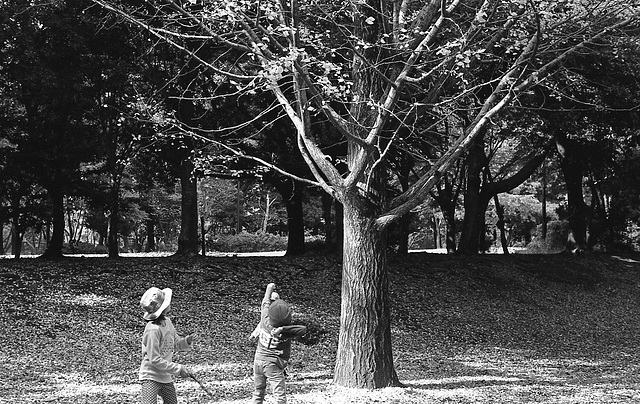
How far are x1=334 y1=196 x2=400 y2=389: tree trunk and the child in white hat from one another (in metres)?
3.25

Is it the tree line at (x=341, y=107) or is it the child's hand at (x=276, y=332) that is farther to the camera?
the tree line at (x=341, y=107)

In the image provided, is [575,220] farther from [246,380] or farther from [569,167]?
[246,380]

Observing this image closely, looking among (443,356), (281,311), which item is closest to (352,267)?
(281,311)

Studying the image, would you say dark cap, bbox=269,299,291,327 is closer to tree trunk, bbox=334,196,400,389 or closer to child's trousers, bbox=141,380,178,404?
child's trousers, bbox=141,380,178,404

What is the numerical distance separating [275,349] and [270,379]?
29cm

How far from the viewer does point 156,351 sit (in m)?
5.18

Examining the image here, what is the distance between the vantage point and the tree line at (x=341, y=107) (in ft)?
26.6

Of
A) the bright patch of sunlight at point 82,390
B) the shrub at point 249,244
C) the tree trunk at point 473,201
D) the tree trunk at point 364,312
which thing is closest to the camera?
the bright patch of sunlight at point 82,390

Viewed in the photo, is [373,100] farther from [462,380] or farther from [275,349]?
[462,380]

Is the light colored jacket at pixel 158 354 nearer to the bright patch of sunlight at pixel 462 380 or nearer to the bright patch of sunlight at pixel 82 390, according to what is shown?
the bright patch of sunlight at pixel 82 390

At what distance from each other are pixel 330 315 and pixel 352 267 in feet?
17.0

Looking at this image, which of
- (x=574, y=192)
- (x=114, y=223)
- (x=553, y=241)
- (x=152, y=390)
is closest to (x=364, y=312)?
(x=152, y=390)

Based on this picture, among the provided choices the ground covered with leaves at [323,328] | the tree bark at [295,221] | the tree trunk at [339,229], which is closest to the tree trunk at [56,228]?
the ground covered with leaves at [323,328]

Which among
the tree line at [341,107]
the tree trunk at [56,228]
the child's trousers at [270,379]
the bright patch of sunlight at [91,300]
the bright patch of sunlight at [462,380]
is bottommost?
the bright patch of sunlight at [462,380]
